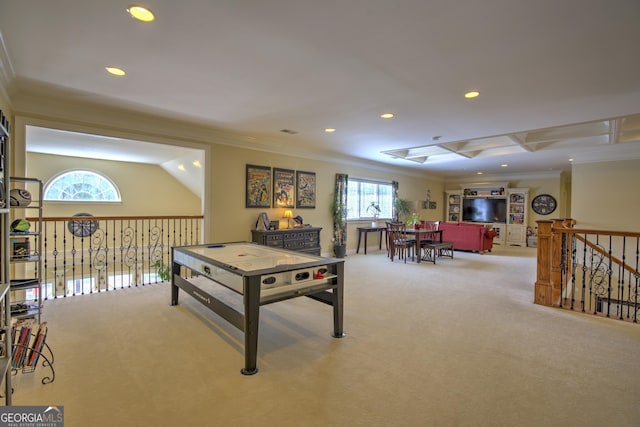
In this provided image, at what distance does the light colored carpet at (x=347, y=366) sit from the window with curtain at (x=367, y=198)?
4.61 meters

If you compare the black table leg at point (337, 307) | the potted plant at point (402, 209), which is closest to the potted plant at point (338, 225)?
the potted plant at point (402, 209)

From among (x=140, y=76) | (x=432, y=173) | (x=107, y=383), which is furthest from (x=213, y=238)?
(x=432, y=173)

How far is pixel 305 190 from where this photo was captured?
6.80m

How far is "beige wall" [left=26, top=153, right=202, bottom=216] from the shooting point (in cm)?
748

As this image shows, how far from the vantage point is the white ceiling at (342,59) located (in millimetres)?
1980

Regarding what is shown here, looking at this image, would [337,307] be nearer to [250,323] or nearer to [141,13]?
[250,323]

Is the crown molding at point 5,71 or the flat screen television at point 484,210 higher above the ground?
the crown molding at point 5,71

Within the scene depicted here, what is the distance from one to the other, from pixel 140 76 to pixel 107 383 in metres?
2.76

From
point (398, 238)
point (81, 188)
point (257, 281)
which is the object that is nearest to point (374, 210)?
point (398, 238)

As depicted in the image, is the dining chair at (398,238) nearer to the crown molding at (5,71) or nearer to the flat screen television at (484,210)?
the flat screen television at (484,210)

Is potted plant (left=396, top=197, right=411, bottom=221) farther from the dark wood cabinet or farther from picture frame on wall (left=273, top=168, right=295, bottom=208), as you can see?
picture frame on wall (left=273, top=168, right=295, bottom=208)

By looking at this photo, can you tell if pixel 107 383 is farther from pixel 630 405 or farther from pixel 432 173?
pixel 432 173

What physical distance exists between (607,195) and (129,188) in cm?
1214

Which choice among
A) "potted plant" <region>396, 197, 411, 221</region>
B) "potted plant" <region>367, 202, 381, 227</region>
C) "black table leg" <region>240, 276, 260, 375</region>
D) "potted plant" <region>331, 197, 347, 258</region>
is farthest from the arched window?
"potted plant" <region>396, 197, 411, 221</region>
